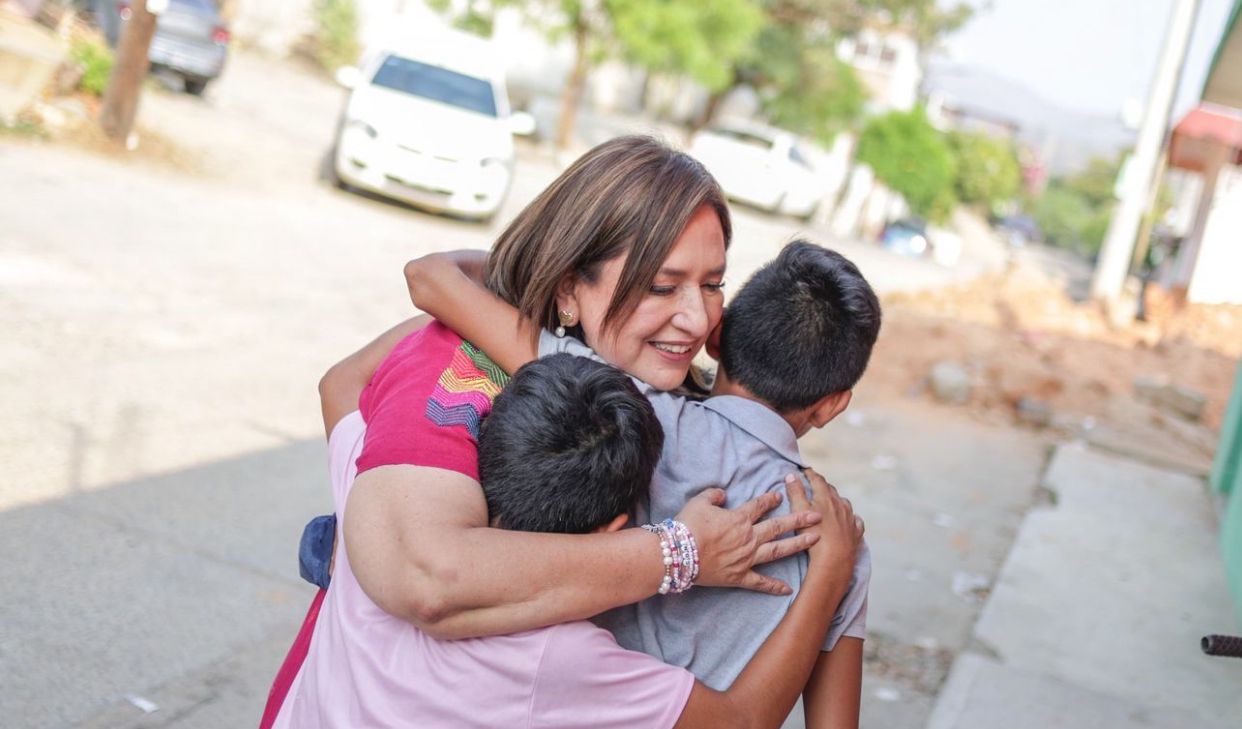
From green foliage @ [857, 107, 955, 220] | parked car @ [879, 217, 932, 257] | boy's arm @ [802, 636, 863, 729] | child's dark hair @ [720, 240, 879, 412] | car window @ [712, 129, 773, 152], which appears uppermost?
green foliage @ [857, 107, 955, 220]

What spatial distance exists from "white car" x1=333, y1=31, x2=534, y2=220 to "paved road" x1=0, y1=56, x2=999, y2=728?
0.82 metres

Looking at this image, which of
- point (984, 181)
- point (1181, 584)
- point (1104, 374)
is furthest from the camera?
point (984, 181)

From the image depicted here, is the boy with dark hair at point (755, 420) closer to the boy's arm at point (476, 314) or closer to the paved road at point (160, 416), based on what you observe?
the boy's arm at point (476, 314)

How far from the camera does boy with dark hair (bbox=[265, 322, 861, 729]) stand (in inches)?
66.7

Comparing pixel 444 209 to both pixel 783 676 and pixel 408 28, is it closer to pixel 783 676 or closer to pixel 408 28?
pixel 783 676

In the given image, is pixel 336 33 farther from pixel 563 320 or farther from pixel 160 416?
pixel 563 320

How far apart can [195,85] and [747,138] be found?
1137 cm

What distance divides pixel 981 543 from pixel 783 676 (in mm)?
4807

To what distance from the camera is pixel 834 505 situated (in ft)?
6.37

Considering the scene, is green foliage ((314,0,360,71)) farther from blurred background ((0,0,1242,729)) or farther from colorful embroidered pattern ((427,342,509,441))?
colorful embroidered pattern ((427,342,509,441))

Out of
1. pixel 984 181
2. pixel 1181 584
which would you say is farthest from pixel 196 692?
pixel 984 181

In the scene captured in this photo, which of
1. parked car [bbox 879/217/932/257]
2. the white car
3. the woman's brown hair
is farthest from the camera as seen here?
parked car [bbox 879/217/932/257]

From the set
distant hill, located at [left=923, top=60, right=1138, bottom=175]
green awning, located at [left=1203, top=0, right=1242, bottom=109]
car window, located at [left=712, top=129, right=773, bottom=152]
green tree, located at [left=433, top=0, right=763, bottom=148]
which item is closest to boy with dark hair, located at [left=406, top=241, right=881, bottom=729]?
green awning, located at [left=1203, top=0, right=1242, bottom=109]

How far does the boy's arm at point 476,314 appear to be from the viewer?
6.86 feet
